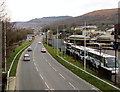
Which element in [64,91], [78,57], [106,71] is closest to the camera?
[64,91]

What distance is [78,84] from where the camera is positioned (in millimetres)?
15234

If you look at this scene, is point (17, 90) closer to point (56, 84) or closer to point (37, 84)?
point (37, 84)

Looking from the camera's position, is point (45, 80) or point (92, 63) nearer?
point (45, 80)

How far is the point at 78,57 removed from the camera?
30641 millimetres

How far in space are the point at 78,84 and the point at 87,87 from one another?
105 cm

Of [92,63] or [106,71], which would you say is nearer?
[106,71]

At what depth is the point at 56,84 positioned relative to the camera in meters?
15.2

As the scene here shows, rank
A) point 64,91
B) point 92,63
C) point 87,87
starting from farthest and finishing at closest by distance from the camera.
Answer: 1. point 92,63
2. point 87,87
3. point 64,91

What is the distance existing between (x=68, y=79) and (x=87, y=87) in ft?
9.76

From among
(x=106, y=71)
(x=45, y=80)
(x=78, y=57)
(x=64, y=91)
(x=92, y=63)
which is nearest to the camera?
(x=64, y=91)

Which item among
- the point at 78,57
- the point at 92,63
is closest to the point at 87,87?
the point at 92,63

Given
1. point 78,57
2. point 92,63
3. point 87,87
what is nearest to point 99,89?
point 87,87

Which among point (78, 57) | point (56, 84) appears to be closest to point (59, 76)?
point (56, 84)

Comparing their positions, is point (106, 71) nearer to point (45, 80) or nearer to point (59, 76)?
point (59, 76)
